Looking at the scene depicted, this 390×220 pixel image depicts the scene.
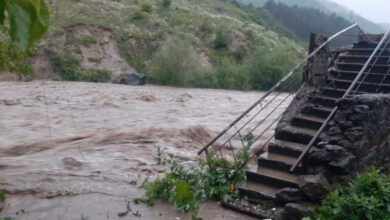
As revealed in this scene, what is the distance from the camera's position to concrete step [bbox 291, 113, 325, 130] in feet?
26.1

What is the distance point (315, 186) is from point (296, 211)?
0.43m

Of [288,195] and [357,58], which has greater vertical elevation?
[357,58]

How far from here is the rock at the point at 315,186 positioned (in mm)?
6027

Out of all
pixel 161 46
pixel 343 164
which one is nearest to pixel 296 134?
pixel 343 164

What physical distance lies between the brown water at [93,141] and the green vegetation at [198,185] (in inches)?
6.8

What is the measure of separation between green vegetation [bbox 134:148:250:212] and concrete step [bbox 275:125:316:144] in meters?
0.73

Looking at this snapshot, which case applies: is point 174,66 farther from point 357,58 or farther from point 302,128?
point 302,128

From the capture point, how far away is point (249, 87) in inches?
1081

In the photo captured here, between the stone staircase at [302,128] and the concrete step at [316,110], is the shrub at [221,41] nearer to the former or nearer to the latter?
the stone staircase at [302,128]

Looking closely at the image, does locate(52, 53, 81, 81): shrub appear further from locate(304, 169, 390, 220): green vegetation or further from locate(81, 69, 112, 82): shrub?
locate(304, 169, 390, 220): green vegetation

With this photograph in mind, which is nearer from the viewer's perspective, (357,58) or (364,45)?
(357,58)

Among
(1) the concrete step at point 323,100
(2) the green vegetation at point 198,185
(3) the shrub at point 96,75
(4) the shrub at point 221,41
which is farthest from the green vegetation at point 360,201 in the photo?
(4) the shrub at point 221,41

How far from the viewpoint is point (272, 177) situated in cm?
709

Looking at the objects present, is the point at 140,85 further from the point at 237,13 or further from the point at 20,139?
the point at 237,13
